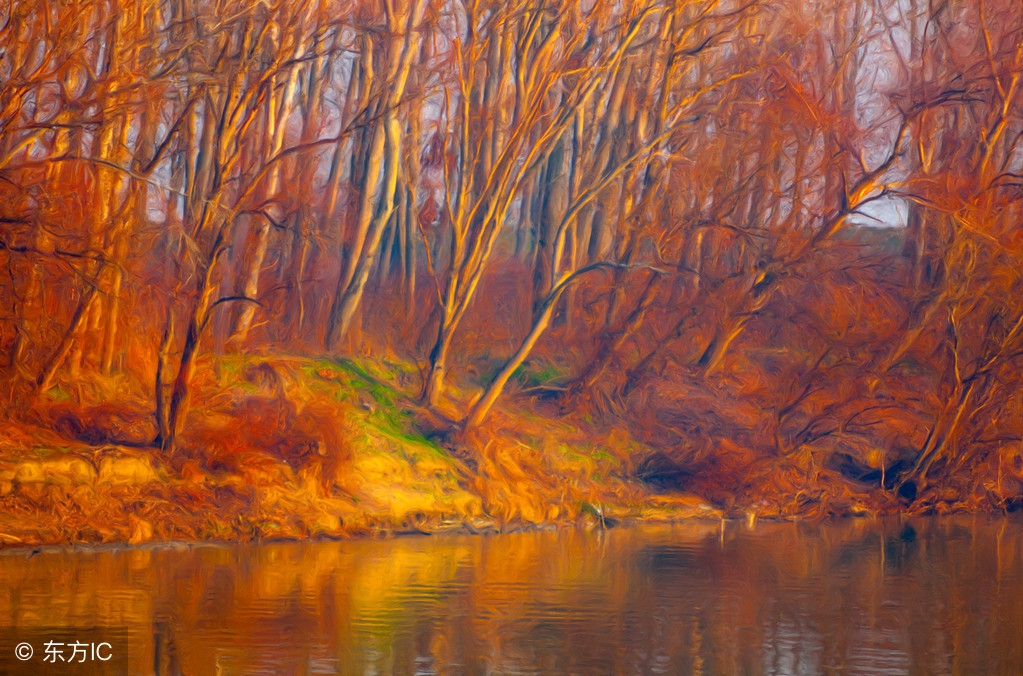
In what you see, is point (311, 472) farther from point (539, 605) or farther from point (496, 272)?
point (496, 272)

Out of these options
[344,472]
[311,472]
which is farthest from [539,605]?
[344,472]

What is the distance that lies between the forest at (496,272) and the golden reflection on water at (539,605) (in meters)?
2.64

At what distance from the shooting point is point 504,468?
24953 millimetres

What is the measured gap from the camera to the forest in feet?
69.2

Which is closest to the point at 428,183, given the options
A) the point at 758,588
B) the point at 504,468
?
the point at 504,468

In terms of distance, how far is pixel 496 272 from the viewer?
3375cm

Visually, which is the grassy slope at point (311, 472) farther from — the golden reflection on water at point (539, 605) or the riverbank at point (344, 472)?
the golden reflection on water at point (539, 605)

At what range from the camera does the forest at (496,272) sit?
830 inches

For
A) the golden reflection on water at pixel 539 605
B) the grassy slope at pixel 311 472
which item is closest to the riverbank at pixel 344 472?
the grassy slope at pixel 311 472

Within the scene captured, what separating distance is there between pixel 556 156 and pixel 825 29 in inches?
291

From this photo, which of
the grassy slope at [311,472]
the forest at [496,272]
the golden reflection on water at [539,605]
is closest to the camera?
the golden reflection on water at [539,605]

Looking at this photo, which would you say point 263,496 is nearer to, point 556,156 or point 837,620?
point 837,620

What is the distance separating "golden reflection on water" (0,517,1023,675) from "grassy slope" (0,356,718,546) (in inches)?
30.3

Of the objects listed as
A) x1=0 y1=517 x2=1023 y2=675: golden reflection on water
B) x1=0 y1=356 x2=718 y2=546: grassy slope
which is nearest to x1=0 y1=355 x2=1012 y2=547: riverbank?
x1=0 y1=356 x2=718 y2=546: grassy slope
